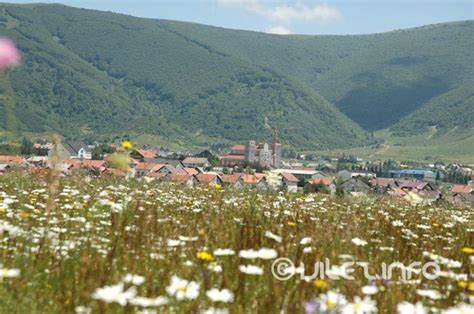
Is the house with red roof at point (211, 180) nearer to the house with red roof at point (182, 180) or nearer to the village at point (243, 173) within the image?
the village at point (243, 173)

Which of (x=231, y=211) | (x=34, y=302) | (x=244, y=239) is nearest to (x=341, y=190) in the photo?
(x=231, y=211)

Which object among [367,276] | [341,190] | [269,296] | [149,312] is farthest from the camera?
[341,190]

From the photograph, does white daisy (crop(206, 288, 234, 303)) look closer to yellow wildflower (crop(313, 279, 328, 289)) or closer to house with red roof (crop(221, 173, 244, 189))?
yellow wildflower (crop(313, 279, 328, 289))

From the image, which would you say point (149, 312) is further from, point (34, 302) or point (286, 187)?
point (286, 187)

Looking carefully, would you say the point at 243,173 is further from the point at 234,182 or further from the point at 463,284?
the point at 463,284

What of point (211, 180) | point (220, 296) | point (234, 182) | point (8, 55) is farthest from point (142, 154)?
point (8, 55)

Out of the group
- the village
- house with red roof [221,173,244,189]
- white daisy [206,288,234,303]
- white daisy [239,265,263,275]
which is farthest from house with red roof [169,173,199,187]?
white daisy [206,288,234,303]

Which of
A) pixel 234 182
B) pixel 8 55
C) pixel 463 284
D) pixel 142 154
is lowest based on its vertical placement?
pixel 142 154
